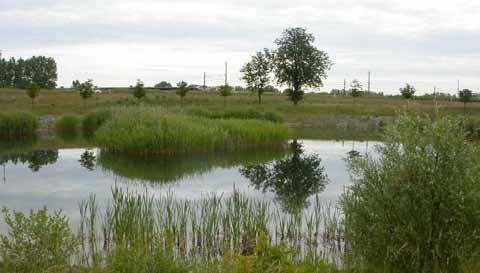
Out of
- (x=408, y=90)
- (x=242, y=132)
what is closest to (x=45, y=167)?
(x=242, y=132)

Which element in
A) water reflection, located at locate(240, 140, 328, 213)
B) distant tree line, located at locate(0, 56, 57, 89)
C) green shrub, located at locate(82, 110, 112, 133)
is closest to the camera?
water reflection, located at locate(240, 140, 328, 213)

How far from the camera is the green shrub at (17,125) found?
33562 mm

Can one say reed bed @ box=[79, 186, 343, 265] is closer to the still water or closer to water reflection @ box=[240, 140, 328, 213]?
the still water

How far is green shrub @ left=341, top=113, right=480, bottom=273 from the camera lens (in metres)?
6.44

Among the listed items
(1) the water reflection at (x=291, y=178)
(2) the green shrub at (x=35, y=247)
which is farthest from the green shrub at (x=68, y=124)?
(2) the green shrub at (x=35, y=247)

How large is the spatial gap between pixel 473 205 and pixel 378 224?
3.75 ft

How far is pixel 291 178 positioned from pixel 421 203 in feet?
40.0

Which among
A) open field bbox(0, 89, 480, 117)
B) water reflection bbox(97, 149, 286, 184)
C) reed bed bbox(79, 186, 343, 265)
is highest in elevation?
open field bbox(0, 89, 480, 117)

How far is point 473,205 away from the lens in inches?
251

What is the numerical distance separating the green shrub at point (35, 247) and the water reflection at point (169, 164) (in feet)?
33.3

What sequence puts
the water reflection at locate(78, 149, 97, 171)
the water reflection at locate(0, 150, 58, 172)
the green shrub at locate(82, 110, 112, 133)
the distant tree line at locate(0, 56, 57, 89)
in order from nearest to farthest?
the water reflection at locate(78, 149, 97, 171)
the water reflection at locate(0, 150, 58, 172)
the green shrub at locate(82, 110, 112, 133)
the distant tree line at locate(0, 56, 57, 89)

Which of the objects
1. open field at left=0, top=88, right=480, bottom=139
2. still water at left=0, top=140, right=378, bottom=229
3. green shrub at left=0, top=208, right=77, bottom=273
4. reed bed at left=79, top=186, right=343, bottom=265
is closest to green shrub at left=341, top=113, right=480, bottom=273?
reed bed at left=79, top=186, right=343, bottom=265

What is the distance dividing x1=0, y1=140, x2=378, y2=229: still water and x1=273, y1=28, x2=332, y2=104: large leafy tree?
3312 cm

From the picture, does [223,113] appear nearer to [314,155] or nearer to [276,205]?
[314,155]
